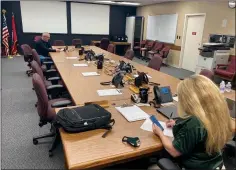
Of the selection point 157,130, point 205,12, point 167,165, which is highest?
point 205,12

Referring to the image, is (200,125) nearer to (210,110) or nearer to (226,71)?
(210,110)

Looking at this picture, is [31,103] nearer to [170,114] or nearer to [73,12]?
[170,114]

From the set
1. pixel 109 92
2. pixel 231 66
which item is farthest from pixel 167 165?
pixel 231 66

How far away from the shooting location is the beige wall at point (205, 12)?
5164 millimetres

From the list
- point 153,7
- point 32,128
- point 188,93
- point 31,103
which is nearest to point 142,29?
point 153,7

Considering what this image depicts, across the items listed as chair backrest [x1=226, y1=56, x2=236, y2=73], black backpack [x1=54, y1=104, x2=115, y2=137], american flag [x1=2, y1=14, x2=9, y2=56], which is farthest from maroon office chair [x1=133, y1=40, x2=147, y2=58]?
black backpack [x1=54, y1=104, x2=115, y2=137]

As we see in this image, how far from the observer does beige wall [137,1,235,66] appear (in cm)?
516

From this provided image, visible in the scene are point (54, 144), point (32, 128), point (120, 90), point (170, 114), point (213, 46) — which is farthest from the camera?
point (213, 46)

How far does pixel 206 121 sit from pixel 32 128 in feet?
7.90

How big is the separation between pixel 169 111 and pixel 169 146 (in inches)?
25.2

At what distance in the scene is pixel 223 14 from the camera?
5.30m

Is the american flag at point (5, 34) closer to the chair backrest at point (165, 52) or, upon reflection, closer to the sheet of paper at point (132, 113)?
the chair backrest at point (165, 52)

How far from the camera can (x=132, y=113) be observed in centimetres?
176

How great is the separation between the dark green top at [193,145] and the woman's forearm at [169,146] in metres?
0.03
